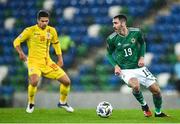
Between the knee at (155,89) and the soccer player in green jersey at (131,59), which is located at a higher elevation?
the soccer player in green jersey at (131,59)

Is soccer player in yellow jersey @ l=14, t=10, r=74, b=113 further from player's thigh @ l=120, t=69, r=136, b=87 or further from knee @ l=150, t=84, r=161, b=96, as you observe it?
knee @ l=150, t=84, r=161, b=96

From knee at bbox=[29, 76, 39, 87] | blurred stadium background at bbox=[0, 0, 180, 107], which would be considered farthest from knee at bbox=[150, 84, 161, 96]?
blurred stadium background at bbox=[0, 0, 180, 107]

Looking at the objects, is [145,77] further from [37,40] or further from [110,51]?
[37,40]

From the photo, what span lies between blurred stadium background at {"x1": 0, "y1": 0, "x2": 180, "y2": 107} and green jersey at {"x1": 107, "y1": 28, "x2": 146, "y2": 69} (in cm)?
491

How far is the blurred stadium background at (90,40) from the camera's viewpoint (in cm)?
1652

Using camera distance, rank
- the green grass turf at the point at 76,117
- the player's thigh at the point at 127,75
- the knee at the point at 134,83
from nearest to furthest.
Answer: the green grass turf at the point at 76,117 → the knee at the point at 134,83 → the player's thigh at the point at 127,75

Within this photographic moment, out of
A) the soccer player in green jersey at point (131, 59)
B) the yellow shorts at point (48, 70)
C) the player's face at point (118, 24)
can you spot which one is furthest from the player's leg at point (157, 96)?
the yellow shorts at point (48, 70)

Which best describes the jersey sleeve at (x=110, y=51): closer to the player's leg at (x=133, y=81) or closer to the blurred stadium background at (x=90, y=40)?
the player's leg at (x=133, y=81)

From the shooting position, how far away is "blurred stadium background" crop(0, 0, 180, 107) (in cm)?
1652

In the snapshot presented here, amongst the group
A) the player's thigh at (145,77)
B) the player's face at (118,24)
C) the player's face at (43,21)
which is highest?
the player's face at (43,21)

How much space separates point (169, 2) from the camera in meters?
18.8

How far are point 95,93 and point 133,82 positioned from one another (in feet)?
17.8

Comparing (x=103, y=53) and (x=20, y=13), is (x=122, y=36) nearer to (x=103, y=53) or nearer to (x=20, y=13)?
(x=103, y=53)

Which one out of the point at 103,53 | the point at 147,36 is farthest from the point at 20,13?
the point at 147,36
